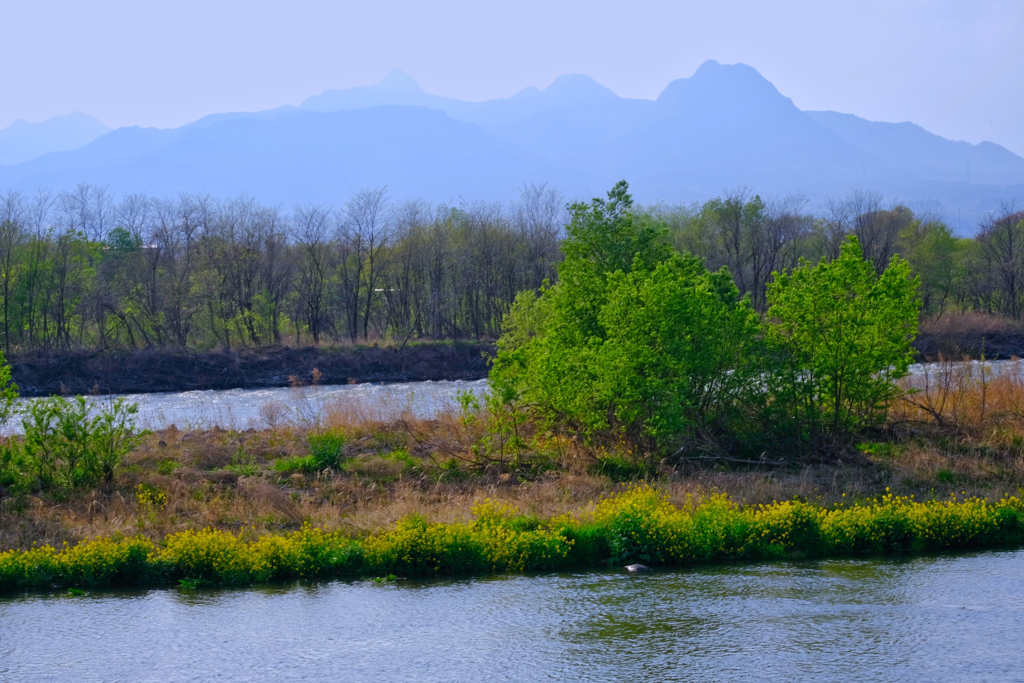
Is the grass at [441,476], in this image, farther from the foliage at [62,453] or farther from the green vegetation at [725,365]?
the green vegetation at [725,365]

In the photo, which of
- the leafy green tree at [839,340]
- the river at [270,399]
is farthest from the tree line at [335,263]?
the leafy green tree at [839,340]

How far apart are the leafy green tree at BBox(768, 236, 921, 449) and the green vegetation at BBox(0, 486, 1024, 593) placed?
4.67 meters

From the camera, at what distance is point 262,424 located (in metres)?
29.9

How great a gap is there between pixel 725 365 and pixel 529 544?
7.98m

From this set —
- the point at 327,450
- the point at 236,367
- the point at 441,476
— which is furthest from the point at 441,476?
the point at 236,367

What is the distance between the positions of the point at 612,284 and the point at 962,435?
9075 mm

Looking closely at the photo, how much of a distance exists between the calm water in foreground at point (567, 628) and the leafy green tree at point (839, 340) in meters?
6.24

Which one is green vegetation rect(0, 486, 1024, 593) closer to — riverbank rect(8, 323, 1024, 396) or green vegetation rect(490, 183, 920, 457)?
green vegetation rect(490, 183, 920, 457)

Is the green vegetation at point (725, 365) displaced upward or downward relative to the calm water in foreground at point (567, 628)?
upward

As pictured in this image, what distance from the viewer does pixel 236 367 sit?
177ft

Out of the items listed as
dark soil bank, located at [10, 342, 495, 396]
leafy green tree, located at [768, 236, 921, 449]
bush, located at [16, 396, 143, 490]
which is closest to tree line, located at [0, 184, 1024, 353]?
dark soil bank, located at [10, 342, 495, 396]

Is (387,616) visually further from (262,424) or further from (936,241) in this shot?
(936,241)

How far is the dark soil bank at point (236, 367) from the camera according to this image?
5062cm

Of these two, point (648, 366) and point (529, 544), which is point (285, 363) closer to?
point (648, 366)
